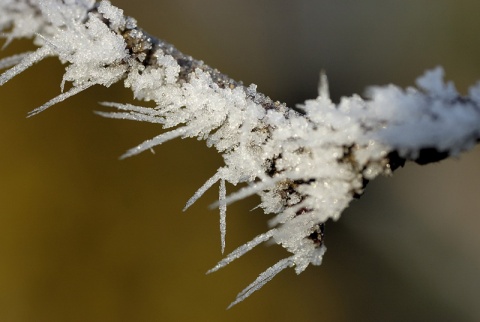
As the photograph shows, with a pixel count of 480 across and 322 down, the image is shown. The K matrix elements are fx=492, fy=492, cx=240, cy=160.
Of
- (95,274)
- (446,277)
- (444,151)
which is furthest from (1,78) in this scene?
(446,277)

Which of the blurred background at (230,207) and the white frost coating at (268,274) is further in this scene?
the blurred background at (230,207)

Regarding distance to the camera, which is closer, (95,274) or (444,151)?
(444,151)

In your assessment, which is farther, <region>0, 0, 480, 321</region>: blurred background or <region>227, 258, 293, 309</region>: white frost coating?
<region>0, 0, 480, 321</region>: blurred background

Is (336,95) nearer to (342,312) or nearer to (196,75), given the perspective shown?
(342,312)

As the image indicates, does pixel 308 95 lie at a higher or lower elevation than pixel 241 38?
lower

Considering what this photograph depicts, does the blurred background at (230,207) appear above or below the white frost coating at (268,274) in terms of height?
above

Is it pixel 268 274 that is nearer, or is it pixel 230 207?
pixel 268 274

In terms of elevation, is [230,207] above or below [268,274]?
above

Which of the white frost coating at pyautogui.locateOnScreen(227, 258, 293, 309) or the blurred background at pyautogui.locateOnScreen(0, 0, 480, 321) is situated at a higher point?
the blurred background at pyautogui.locateOnScreen(0, 0, 480, 321)
